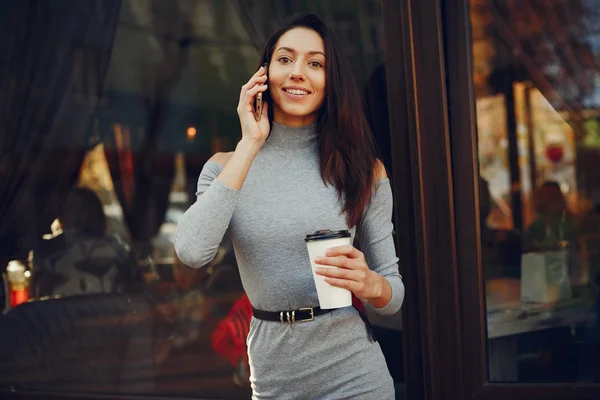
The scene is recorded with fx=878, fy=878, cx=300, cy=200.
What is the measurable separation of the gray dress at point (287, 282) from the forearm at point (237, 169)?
0.02m

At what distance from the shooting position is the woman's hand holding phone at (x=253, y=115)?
202 centimetres

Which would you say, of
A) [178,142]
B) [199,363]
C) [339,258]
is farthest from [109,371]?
[339,258]

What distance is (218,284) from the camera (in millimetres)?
4074

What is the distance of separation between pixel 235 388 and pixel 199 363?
22cm

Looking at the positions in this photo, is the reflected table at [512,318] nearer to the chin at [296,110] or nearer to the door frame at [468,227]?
the door frame at [468,227]

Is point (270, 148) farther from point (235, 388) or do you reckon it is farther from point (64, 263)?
point (64, 263)

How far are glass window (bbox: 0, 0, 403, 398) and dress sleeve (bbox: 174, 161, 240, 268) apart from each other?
2.11 m

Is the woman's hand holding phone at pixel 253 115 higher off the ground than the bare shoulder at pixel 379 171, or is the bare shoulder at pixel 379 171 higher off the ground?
the woman's hand holding phone at pixel 253 115

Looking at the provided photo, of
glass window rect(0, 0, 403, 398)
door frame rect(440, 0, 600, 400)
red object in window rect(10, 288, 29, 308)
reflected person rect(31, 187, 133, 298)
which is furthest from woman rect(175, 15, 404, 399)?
red object in window rect(10, 288, 29, 308)

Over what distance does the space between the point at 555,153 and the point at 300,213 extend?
1.71 metres

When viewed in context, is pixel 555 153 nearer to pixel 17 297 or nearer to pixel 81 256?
pixel 81 256

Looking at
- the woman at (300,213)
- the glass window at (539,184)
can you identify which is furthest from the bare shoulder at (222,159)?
the glass window at (539,184)

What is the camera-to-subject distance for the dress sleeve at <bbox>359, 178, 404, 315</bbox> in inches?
82.3

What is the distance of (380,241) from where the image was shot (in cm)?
210
